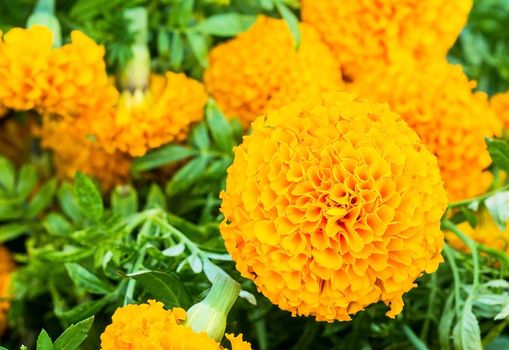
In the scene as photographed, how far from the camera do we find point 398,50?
0.99m

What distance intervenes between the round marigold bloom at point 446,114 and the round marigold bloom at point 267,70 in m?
0.07

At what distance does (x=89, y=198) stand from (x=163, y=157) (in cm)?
14

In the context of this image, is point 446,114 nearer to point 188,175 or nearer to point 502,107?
point 502,107

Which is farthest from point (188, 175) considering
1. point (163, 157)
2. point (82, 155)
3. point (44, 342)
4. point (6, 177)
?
point (44, 342)

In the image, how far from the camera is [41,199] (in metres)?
1.08

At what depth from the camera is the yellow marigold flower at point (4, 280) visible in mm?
1075

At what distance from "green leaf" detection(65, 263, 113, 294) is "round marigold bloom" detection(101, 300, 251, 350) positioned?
0.66 ft

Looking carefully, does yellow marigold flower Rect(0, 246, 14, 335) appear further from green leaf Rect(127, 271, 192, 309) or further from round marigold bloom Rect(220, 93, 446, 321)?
round marigold bloom Rect(220, 93, 446, 321)

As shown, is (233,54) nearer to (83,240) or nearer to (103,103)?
(103,103)

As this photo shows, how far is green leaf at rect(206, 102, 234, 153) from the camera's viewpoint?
99 centimetres

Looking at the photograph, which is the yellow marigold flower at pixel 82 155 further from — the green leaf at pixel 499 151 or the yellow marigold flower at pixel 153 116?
the green leaf at pixel 499 151

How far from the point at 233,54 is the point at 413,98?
235 millimetres

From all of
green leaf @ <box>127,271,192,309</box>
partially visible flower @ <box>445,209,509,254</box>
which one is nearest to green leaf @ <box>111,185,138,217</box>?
green leaf @ <box>127,271,192,309</box>

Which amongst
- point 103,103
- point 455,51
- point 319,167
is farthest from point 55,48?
point 455,51
